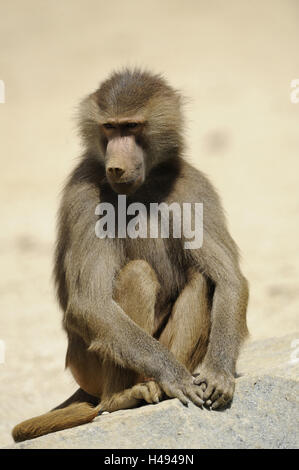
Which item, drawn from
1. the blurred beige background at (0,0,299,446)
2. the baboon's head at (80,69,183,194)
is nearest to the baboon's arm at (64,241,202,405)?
the baboon's head at (80,69,183,194)

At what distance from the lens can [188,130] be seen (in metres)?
4.38

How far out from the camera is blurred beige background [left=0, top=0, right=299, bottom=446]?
6680 millimetres

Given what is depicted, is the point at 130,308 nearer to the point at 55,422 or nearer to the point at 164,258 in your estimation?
the point at 164,258

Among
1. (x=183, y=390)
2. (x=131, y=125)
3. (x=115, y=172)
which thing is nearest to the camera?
(x=183, y=390)

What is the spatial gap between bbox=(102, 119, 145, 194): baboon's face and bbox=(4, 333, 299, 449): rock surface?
103cm

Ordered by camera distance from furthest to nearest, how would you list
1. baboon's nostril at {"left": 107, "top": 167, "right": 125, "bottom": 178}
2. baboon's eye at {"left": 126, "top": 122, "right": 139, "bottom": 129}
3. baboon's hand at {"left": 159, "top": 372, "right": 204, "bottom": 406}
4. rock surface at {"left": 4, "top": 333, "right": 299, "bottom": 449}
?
baboon's eye at {"left": 126, "top": 122, "right": 139, "bottom": 129}
baboon's nostril at {"left": 107, "top": 167, "right": 125, "bottom": 178}
baboon's hand at {"left": 159, "top": 372, "right": 204, "bottom": 406}
rock surface at {"left": 4, "top": 333, "right": 299, "bottom": 449}

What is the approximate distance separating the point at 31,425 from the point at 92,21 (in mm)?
13649

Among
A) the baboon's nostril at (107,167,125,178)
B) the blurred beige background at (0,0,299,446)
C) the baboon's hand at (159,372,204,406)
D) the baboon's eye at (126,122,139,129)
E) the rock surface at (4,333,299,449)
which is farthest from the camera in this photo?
the blurred beige background at (0,0,299,446)

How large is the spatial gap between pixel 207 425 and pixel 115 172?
3.98ft

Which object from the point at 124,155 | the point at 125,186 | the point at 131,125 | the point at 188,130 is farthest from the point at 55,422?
the point at 188,130

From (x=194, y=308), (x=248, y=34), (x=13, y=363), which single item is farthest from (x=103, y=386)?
(x=248, y=34)

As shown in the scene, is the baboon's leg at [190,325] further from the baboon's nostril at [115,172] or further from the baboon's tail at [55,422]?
the baboon's nostril at [115,172]

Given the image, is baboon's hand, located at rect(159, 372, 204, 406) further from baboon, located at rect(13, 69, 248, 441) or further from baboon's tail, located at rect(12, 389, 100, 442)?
baboon's tail, located at rect(12, 389, 100, 442)

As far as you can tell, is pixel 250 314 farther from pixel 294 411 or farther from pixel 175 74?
pixel 175 74
